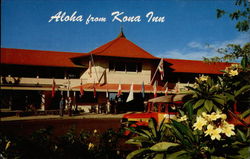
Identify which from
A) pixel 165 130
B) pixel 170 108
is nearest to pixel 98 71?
pixel 170 108

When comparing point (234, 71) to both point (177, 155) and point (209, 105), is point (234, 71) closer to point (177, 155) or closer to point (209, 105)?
point (209, 105)

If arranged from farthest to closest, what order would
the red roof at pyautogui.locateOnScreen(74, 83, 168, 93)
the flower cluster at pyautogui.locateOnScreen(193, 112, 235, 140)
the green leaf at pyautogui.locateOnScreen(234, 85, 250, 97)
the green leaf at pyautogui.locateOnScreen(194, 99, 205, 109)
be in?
1. the red roof at pyautogui.locateOnScreen(74, 83, 168, 93)
2. the green leaf at pyautogui.locateOnScreen(234, 85, 250, 97)
3. the green leaf at pyautogui.locateOnScreen(194, 99, 205, 109)
4. the flower cluster at pyautogui.locateOnScreen(193, 112, 235, 140)

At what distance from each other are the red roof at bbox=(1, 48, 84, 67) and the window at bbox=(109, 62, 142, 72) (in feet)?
15.5

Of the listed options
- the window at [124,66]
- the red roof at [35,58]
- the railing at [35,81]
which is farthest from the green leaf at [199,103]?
the red roof at [35,58]

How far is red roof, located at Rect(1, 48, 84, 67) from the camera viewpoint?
70.9 ft

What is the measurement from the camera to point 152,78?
22141 mm

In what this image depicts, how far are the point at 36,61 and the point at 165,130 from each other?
22.3m

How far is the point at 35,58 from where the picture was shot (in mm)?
23031

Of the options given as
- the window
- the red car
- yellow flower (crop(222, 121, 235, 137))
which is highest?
the window

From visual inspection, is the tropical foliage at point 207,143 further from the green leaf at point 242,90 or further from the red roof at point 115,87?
the red roof at point 115,87

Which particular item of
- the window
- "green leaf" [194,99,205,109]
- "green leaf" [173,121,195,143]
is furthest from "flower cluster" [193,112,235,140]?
the window

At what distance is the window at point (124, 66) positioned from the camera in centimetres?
2159

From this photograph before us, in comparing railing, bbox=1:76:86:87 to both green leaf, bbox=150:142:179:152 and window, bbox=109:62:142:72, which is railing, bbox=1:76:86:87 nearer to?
window, bbox=109:62:142:72

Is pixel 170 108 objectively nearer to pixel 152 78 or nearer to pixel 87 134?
pixel 87 134
